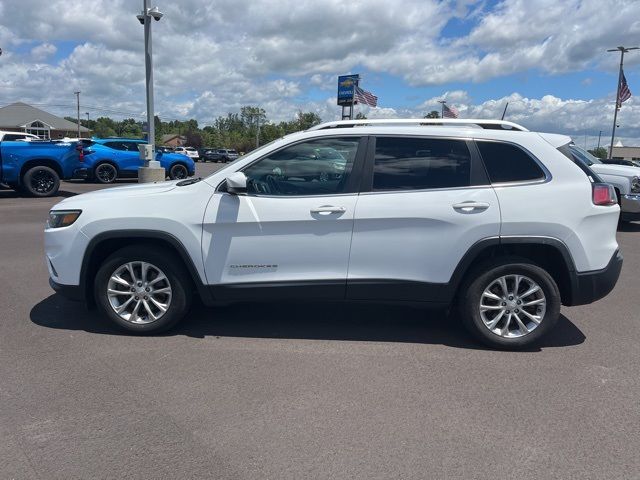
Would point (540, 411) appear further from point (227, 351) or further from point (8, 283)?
point (8, 283)

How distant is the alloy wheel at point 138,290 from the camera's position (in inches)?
179

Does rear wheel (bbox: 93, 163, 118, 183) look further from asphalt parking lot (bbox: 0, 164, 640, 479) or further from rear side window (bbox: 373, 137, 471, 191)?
rear side window (bbox: 373, 137, 471, 191)

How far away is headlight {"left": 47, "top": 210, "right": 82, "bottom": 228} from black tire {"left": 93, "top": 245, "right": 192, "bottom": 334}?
450 mm

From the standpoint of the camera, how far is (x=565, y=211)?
427cm

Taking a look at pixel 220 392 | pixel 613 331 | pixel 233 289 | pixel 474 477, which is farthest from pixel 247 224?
pixel 613 331

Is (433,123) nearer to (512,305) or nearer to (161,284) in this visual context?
(512,305)

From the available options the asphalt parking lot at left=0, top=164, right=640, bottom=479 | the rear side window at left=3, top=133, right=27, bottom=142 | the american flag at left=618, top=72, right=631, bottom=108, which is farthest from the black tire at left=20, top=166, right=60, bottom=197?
the american flag at left=618, top=72, right=631, bottom=108

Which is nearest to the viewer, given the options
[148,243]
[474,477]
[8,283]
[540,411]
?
[474,477]

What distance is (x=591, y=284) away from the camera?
14.3ft

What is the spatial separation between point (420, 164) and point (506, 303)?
1.35 metres

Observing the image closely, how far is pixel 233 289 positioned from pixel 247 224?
57 cm

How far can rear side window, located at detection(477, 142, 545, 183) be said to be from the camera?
436cm

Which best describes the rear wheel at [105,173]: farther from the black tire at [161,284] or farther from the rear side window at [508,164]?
the rear side window at [508,164]

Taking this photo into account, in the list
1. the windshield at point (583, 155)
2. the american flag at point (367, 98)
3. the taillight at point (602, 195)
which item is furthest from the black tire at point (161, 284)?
the american flag at point (367, 98)
